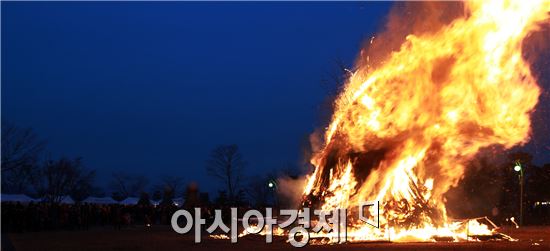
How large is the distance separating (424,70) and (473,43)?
1.53 meters

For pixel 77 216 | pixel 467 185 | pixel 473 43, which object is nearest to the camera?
pixel 473 43

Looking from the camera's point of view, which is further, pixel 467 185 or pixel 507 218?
pixel 467 185

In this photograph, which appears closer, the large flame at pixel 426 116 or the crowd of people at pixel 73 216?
the large flame at pixel 426 116

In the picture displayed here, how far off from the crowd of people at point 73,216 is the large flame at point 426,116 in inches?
636

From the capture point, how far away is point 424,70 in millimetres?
19891

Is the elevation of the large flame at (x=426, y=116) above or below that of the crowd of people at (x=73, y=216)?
above

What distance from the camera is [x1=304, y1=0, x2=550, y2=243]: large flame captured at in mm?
19188

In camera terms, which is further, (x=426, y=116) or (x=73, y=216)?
(x=73, y=216)

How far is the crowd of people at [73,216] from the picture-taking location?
3256cm

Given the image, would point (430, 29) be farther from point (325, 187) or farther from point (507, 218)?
point (507, 218)

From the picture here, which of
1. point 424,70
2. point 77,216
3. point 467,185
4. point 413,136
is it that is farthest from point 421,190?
point 467,185

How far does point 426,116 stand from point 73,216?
2151 cm

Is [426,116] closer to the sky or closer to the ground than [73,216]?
closer to the sky

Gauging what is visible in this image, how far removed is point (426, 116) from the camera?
20375 mm
